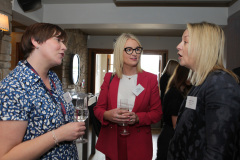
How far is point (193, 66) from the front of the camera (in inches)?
44.2

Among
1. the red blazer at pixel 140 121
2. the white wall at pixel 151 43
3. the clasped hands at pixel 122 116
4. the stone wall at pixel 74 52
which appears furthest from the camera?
the white wall at pixel 151 43

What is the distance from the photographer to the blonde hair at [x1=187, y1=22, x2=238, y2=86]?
1.03m

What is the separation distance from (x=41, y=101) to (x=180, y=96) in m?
1.17

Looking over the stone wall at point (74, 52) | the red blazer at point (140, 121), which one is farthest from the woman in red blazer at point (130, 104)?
the stone wall at point (74, 52)

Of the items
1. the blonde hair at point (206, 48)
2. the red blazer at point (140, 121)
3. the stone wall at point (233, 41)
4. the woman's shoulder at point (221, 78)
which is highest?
the stone wall at point (233, 41)

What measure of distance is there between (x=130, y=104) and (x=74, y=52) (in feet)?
14.4

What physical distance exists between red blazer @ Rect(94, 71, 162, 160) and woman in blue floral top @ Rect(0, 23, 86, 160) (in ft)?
1.55

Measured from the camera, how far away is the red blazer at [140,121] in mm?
1613

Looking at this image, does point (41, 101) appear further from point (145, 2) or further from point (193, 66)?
point (145, 2)

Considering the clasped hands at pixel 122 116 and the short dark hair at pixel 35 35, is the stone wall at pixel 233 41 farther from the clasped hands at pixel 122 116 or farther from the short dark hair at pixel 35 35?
the short dark hair at pixel 35 35

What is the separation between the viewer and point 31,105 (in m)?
0.97

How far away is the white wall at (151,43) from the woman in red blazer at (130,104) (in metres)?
5.45

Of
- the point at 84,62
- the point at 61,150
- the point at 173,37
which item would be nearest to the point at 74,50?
the point at 84,62

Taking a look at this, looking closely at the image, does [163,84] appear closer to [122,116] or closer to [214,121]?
[122,116]
